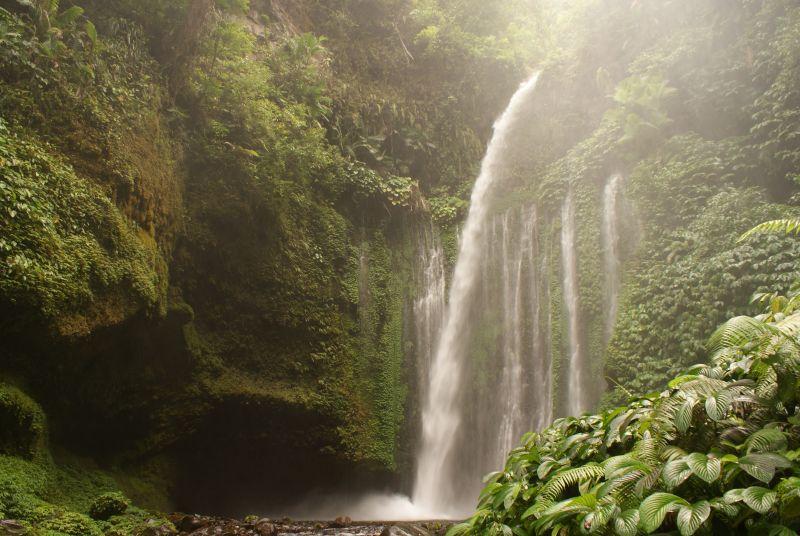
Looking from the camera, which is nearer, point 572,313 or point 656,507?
point 656,507

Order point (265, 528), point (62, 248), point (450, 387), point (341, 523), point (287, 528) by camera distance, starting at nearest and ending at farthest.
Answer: point (62, 248) → point (265, 528) → point (287, 528) → point (341, 523) → point (450, 387)

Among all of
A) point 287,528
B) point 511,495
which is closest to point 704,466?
point 511,495

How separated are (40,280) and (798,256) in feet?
33.3

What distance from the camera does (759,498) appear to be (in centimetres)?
239

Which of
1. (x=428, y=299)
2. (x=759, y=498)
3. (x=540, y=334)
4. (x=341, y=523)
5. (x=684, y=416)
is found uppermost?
(x=428, y=299)

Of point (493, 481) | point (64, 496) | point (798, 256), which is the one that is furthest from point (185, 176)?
point (798, 256)

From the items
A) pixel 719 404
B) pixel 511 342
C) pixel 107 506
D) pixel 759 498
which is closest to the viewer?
pixel 759 498

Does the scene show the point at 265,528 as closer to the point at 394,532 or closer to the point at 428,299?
the point at 394,532

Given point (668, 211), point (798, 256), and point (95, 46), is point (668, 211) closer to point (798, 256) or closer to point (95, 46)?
point (798, 256)

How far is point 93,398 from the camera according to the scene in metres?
7.44

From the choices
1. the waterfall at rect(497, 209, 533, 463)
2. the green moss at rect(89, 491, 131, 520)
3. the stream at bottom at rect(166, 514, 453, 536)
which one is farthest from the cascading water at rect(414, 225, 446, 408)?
the green moss at rect(89, 491, 131, 520)

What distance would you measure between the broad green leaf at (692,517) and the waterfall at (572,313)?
255 inches

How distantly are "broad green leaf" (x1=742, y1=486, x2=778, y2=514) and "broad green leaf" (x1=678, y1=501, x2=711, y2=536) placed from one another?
0.18m

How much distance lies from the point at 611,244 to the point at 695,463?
803 cm
